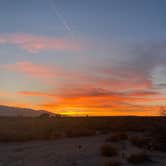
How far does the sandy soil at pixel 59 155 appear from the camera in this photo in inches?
932

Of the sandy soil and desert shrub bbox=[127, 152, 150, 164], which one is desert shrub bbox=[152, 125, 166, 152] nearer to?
the sandy soil

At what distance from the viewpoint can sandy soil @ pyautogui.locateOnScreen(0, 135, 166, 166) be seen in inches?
932

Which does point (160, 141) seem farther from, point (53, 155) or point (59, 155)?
point (53, 155)

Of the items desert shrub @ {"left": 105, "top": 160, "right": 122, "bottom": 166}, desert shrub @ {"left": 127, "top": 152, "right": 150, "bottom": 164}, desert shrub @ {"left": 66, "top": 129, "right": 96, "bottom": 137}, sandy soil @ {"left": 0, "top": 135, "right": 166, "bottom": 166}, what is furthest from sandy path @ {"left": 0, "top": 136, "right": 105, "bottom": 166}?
desert shrub @ {"left": 66, "top": 129, "right": 96, "bottom": 137}

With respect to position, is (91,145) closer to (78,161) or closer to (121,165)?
(78,161)

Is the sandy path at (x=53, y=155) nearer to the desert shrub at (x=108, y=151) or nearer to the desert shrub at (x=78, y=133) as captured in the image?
the desert shrub at (x=108, y=151)

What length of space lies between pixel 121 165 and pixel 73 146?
7.72 m

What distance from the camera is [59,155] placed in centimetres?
2558

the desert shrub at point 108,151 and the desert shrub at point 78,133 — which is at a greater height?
the desert shrub at point 78,133

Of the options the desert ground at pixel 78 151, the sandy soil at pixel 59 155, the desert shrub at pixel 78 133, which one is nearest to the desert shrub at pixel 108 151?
the desert ground at pixel 78 151

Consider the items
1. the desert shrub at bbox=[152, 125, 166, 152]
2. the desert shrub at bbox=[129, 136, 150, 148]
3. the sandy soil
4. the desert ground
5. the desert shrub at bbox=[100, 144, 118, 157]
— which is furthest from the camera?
the desert shrub at bbox=[129, 136, 150, 148]

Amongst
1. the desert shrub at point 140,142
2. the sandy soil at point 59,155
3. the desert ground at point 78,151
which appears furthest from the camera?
the desert shrub at point 140,142

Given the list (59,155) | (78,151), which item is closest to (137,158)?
(78,151)

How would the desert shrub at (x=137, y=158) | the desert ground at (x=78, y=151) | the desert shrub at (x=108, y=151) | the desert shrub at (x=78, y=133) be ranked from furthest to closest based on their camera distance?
1. the desert shrub at (x=78, y=133)
2. the desert shrub at (x=108, y=151)
3. the desert ground at (x=78, y=151)
4. the desert shrub at (x=137, y=158)
